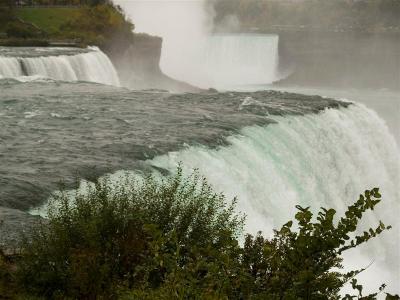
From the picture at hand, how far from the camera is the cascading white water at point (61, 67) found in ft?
93.1

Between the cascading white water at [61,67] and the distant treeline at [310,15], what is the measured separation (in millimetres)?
55656

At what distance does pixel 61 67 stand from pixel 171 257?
85.1 ft

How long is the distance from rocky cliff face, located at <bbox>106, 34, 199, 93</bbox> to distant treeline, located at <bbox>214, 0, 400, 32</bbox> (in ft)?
134

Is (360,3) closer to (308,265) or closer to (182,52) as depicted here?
(182,52)

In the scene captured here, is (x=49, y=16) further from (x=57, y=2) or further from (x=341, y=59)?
(x=341, y=59)

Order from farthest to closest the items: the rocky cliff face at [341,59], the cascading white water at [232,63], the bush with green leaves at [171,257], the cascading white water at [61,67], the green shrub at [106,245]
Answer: the rocky cliff face at [341,59] < the cascading white water at [232,63] < the cascading white water at [61,67] < the green shrub at [106,245] < the bush with green leaves at [171,257]

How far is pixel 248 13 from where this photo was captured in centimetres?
11094

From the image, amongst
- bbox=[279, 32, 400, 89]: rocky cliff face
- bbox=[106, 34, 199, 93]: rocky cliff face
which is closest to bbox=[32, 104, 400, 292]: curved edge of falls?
bbox=[106, 34, 199, 93]: rocky cliff face

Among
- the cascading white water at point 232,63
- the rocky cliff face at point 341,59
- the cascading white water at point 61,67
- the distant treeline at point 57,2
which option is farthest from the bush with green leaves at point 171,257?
the rocky cliff face at point 341,59

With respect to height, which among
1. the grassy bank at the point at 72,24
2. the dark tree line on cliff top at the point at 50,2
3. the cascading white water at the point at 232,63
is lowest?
the cascading white water at the point at 232,63

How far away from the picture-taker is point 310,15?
324ft

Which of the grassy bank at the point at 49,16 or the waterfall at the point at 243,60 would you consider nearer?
the grassy bank at the point at 49,16

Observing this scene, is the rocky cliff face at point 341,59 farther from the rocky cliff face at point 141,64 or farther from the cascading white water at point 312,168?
the cascading white water at point 312,168

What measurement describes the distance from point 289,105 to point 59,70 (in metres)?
12.7
